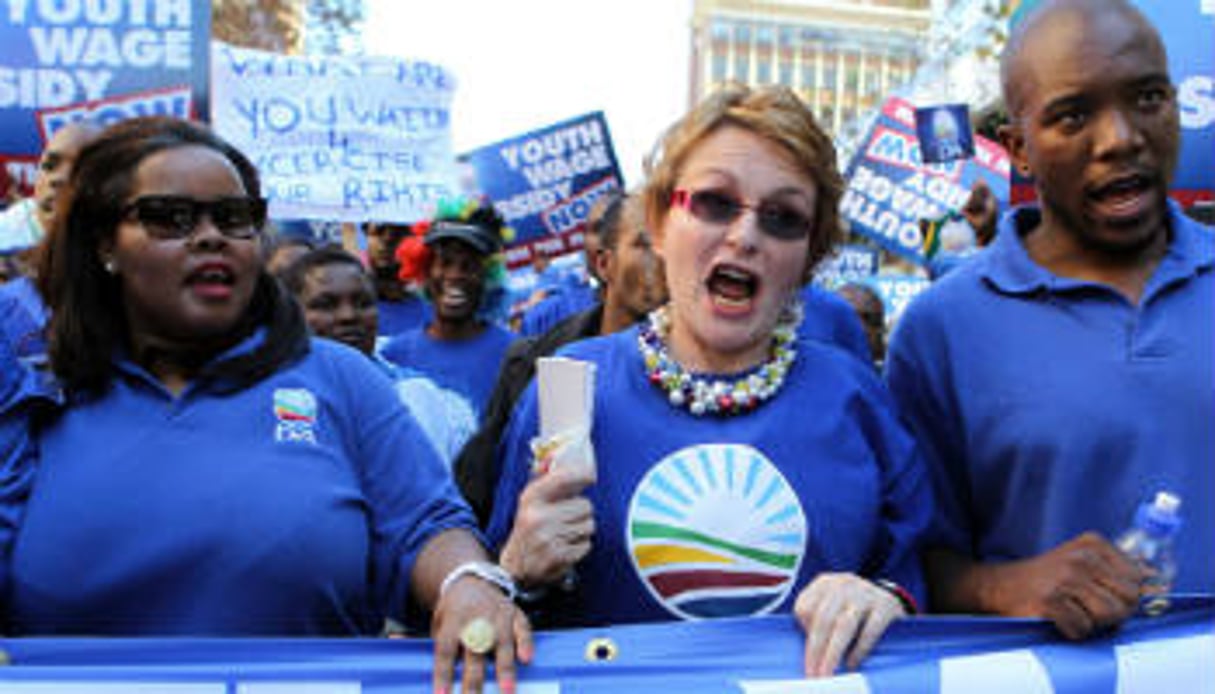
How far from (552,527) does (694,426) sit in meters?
0.33

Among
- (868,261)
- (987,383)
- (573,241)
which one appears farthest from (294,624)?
(868,261)

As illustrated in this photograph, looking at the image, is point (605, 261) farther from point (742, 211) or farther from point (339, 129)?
point (339, 129)

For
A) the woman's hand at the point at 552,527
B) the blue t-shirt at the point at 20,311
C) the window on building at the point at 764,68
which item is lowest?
the woman's hand at the point at 552,527

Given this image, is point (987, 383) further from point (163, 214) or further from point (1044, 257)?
point (163, 214)

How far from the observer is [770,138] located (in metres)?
2.05

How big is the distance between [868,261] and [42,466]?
32.1ft

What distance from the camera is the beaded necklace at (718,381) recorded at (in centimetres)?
200

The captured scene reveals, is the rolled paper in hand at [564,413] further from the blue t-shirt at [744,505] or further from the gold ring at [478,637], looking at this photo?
the gold ring at [478,637]

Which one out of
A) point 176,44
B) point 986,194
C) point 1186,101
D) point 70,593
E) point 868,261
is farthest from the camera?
point 868,261

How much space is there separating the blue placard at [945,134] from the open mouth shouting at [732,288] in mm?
5957

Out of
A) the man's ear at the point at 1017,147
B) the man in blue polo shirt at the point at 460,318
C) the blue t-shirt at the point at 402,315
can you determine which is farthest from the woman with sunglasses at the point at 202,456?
the blue t-shirt at the point at 402,315

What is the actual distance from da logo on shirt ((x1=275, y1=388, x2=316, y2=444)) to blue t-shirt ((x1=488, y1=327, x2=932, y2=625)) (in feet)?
1.75

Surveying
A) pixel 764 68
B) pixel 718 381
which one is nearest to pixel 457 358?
pixel 718 381

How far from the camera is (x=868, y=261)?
11.1 metres
